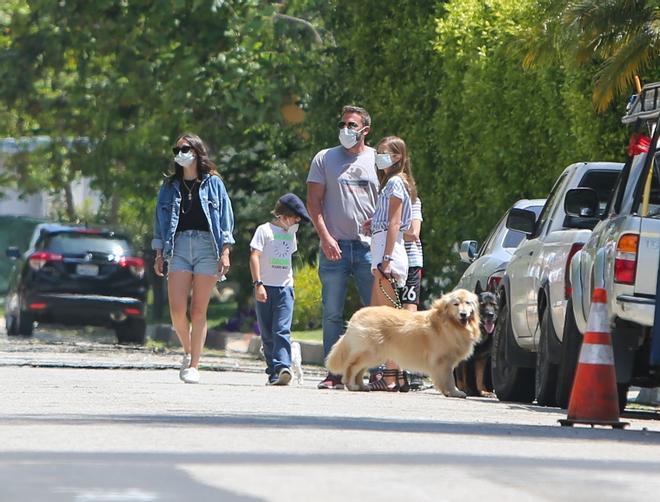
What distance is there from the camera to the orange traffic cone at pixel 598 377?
11.9m

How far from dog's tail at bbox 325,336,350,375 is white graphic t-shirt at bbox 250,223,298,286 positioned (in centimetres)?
88

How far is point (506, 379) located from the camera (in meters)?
16.6

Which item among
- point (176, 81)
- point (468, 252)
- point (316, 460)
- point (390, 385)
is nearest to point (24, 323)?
point (176, 81)

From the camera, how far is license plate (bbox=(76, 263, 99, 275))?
27.5 metres

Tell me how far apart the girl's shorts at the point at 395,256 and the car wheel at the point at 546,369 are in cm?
135

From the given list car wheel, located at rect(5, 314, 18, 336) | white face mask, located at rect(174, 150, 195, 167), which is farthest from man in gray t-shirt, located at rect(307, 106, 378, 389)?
car wheel, located at rect(5, 314, 18, 336)

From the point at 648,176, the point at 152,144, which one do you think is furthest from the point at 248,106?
the point at 648,176

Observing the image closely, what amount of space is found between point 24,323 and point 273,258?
1222 centimetres

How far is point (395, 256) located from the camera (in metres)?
15.8

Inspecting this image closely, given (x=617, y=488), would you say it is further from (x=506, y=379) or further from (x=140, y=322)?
(x=140, y=322)

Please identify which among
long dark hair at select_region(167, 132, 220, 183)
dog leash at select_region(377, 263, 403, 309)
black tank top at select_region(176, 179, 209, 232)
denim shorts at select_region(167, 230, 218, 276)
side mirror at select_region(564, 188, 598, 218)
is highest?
long dark hair at select_region(167, 132, 220, 183)

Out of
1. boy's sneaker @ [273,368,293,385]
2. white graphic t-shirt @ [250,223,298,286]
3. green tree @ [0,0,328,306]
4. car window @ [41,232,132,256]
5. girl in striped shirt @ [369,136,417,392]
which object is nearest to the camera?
girl in striped shirt @ [369,136,417,392]

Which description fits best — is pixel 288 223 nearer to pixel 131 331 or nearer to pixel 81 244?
pixel 81 244

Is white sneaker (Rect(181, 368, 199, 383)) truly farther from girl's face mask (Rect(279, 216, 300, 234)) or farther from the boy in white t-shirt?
girl's face mask (Rect(279, 216, 300, 234))
